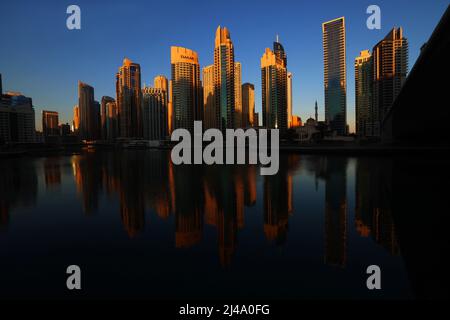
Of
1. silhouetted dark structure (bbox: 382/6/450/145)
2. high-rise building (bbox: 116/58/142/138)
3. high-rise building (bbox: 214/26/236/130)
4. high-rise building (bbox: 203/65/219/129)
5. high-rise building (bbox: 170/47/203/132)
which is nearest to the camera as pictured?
silhouetted dark structure (bbox: 382/6/450/145)

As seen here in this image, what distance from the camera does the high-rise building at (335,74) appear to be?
176m

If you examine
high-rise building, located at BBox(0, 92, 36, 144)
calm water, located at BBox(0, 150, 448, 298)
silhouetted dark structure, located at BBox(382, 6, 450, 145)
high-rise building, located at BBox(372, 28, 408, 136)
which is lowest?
calm water, located at BBox(0, 150, 448, 298)

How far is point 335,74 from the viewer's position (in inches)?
7239

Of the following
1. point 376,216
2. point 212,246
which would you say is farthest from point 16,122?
point 376,216

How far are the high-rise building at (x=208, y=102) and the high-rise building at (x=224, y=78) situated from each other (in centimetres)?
764

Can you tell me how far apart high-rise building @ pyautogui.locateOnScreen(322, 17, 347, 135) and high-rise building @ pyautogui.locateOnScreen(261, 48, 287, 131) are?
4221 cm

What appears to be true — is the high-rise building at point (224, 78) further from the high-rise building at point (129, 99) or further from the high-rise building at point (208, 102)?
the high-rise building at point (129, 99)

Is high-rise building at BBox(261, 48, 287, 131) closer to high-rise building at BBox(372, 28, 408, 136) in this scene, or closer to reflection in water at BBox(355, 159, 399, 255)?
high-rise building at BBox(372, 28, 408, 136)

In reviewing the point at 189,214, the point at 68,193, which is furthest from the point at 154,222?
the point at 68,193

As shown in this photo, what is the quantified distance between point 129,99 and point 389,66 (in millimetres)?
169761

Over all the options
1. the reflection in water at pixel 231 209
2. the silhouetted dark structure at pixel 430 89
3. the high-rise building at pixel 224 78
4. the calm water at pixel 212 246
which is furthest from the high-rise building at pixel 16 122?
the silhouetted dark structure at pixel 430 89

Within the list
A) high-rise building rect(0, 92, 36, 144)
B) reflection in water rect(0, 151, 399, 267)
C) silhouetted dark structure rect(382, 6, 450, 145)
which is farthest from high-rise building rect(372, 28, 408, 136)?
high-rise building rect(0, 92, 36, 144)

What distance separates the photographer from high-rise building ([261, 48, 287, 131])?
15650cm

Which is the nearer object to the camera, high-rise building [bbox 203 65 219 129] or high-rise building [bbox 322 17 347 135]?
high-rise building [bbox 203 65 219 129]
